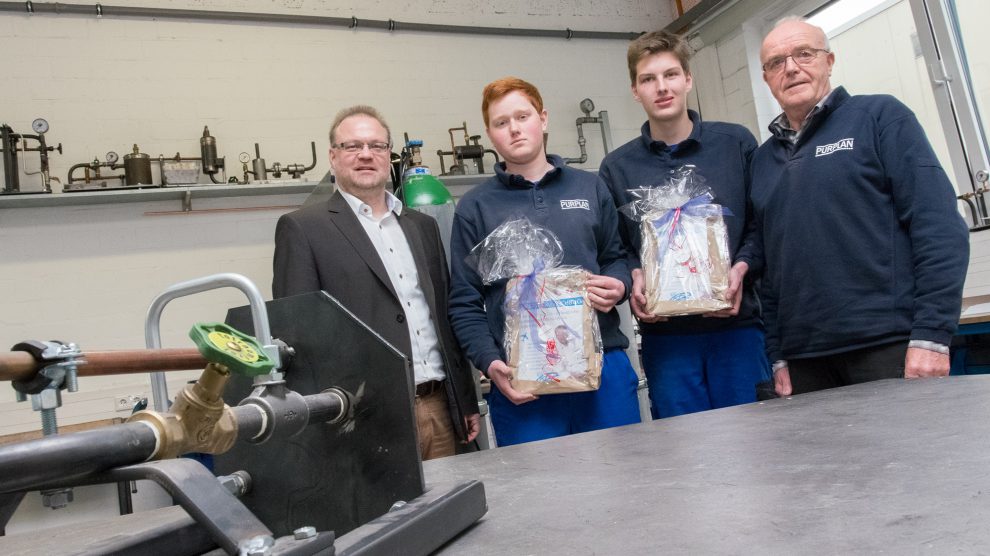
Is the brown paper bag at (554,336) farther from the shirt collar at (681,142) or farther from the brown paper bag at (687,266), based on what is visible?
the shirt collar at (681,142)

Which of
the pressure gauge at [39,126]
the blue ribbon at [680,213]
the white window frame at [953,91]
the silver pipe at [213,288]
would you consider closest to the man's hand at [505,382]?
the blue ribbon at [680,213]

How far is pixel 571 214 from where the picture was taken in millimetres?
2064

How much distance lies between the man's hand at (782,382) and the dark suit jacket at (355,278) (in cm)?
83

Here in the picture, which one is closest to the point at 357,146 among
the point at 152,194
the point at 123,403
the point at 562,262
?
the point at 562,262

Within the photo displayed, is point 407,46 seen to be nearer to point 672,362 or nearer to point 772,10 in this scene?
point 772,10

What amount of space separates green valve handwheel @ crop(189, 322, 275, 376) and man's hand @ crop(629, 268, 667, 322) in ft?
4.65

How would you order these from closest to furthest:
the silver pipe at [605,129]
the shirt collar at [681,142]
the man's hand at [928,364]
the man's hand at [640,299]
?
1. the man's hand at [928,364]
2. the man's hand at [640,299]
3. the shirt collar at [681,142]
4. the silver pipe at [605,129]

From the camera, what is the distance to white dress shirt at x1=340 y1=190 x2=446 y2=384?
2.11 metres

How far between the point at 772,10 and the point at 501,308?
3.86 m

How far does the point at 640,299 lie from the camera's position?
1.99 metres

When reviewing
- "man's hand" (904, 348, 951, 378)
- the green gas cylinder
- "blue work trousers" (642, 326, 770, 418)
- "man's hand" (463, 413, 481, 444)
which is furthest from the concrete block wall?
"man's hand" (904, 348, 951, 378)

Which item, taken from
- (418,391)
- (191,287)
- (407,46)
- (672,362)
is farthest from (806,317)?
(407,46)

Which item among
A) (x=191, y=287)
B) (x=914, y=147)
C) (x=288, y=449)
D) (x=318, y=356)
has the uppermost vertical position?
(x=914, y=147)

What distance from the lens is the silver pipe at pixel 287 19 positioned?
4062 millimetres
